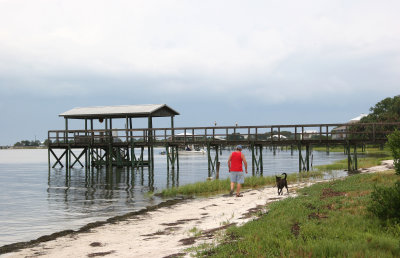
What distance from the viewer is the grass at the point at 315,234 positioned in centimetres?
691

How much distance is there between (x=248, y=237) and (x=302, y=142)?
25.0 metres

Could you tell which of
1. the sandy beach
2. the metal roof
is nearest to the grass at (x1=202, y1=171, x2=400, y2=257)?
the sandy beach

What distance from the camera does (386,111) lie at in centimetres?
9344

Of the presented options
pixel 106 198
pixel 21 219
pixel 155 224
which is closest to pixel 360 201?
pixel 155 224

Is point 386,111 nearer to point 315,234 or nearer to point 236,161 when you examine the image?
point 236,161

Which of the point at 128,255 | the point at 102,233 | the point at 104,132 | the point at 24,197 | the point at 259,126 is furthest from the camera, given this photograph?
the point at 104,132

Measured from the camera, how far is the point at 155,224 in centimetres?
1352

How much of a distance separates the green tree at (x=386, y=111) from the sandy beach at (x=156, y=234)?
75.3m

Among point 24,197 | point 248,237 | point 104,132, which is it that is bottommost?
point 24,197

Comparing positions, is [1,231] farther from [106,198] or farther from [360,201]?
[360,201]

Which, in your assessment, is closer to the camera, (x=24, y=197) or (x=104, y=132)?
(x=24, y=197)

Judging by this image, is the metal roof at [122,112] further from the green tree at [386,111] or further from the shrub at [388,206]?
the green tree at [386,111]

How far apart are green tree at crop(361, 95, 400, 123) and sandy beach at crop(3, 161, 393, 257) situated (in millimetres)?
75316

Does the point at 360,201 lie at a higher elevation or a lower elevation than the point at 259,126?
lower
